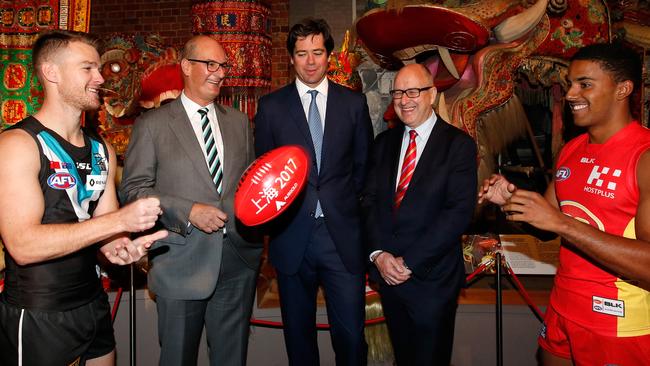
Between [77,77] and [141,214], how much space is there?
589mm

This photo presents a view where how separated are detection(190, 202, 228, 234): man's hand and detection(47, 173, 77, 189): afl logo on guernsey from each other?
0.47m

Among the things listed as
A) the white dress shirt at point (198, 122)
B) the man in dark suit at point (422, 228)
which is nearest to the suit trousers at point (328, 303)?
the man in dark suit at point (422, 228)

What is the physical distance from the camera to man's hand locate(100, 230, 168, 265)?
171 centimetres

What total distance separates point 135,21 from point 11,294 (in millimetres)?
5969

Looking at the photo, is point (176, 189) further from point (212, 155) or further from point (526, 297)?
point (526, 297)

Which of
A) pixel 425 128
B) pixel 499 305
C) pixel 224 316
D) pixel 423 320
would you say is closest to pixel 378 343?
pixel 499 305

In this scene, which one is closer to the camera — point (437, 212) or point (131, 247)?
point (131, 247)

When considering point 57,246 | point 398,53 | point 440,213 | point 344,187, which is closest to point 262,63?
point 398,53

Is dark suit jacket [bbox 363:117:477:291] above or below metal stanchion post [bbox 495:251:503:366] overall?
above

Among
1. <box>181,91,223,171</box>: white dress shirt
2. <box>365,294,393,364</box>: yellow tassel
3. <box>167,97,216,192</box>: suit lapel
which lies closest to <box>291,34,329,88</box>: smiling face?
<box>181,91,223,171</box>: white dress shirt

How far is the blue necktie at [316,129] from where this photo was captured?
2.35 meters

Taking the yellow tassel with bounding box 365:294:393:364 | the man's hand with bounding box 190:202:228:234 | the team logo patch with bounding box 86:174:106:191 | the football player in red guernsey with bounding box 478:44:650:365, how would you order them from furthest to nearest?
the yellow tassel with bounding box 365:294:393:364 < the man's hand with bounding box 190:202:228:234 < the team logo patch with bounding box 86:174:106:191 < the football player in red guernsey with bounding box 478:44:650:365

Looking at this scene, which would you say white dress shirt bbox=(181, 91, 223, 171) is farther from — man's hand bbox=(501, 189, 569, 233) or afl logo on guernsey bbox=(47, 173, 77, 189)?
man's hand bbox=(501, 189, 569, 233)

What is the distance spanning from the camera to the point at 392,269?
2.20 metres
